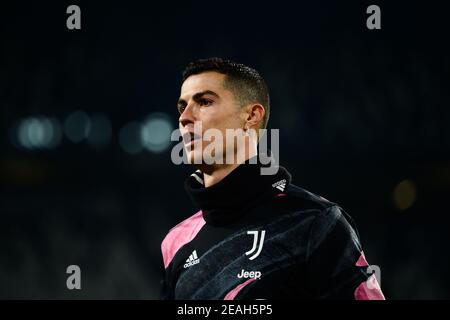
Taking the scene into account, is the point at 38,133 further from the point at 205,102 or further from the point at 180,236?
the point at 205,102

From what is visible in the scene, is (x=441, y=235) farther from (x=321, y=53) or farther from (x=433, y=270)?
(x=321, y=53)

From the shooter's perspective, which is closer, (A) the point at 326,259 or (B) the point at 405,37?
(A) the point at 326,259

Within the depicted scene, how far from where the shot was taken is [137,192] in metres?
7.06

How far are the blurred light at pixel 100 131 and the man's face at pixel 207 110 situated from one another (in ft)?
15.6

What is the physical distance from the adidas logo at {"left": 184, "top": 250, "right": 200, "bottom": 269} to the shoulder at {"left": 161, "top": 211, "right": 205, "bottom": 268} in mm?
118

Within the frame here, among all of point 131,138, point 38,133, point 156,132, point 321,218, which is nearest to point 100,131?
point 131,138

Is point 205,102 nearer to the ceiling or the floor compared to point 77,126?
nearer to the ceiling

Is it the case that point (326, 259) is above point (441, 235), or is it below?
above

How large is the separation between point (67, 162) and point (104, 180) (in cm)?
56

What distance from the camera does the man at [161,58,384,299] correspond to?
5.77 feet

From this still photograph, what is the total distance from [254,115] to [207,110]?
241 millimetres

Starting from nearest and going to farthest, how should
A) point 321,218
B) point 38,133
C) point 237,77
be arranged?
point 321,218 < point 237,77 < point 38,133

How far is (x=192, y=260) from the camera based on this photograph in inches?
81.3
